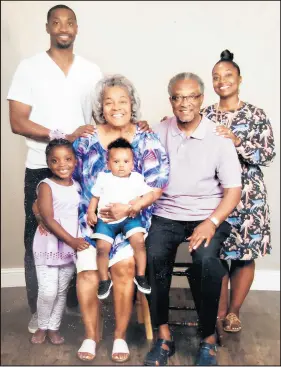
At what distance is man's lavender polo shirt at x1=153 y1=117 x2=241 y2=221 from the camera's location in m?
2.11

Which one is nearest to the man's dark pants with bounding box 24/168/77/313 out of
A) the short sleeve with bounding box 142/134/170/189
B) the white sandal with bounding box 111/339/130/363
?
the white sandal with bounding box 111/339/130/363

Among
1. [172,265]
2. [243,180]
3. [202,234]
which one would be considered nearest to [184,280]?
[172,265]

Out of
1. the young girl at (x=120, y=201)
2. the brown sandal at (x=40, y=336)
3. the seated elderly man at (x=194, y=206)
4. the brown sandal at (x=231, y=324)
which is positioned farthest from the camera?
the brown sandal at (x=231, y=324)

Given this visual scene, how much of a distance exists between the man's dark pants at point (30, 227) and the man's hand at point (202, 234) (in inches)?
20.1

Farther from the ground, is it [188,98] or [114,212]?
[188,98]

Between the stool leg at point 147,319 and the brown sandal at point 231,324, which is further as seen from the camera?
the brown sandal at point 231,324

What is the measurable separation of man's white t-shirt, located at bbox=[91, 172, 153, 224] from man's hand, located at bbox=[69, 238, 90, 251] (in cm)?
16

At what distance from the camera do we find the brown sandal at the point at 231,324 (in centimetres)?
237

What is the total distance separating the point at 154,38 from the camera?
2164 millimetres

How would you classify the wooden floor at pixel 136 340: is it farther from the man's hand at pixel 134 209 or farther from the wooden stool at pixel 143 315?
the man's hand at pixel 134 209

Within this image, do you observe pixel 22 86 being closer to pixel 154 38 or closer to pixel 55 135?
pixel 55 135

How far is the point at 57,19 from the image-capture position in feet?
6.75

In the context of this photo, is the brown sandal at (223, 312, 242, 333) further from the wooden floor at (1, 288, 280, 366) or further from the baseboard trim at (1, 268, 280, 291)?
the baseboard trim at (1, 268, 280, 291)

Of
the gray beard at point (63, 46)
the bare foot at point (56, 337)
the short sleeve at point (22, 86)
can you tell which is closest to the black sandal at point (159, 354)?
the bare foot at point (56, 337)
